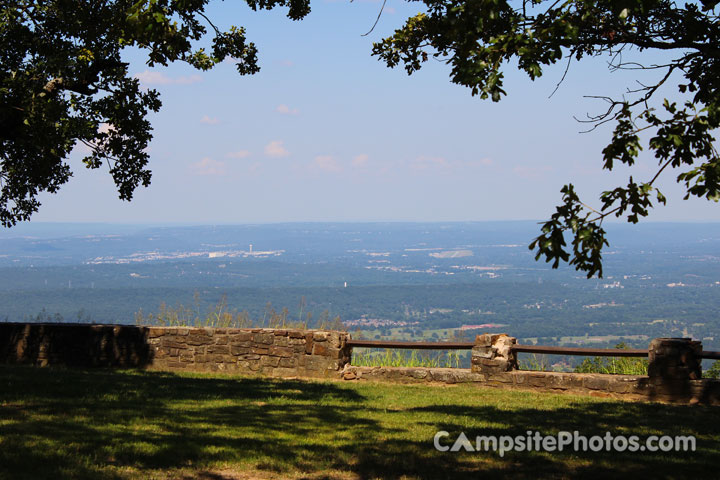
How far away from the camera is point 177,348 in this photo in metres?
15.0

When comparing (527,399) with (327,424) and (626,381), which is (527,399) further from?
(327,424)

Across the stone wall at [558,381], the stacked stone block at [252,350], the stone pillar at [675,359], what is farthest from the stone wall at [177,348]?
the stone pillar at [675,359]

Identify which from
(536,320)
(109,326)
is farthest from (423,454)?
(536,320)

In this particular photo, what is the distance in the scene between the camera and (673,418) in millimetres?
10234

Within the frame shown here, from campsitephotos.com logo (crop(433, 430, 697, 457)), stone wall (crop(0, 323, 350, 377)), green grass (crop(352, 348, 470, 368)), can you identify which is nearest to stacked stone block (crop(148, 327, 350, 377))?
stone wall (crop(0, 323, 350, 377))

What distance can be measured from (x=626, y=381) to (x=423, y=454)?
254 inches

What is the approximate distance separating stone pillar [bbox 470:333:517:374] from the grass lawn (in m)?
0.66

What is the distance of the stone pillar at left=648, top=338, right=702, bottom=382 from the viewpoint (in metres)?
12.3

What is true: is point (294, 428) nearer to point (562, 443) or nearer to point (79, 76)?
point (562, 443)

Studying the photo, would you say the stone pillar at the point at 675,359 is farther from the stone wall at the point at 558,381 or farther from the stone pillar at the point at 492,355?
the stone pillar at the point at 492,355

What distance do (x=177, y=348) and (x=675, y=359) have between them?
9.09 m

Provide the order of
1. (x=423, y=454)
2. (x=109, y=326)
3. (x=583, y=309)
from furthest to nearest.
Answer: (x=583, y=309) < (x=109, y=326) < (x=423, y=454)

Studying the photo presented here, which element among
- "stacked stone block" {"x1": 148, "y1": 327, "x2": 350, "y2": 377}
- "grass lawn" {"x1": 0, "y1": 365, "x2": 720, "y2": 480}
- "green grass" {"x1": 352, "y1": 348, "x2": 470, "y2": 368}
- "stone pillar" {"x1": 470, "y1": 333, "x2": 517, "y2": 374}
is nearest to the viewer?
"grass lawn" {"x1": 0, "y1": 365, "x2": 720, "y2": 480}

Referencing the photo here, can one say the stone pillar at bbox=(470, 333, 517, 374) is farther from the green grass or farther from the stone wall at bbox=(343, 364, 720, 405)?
the green grass
